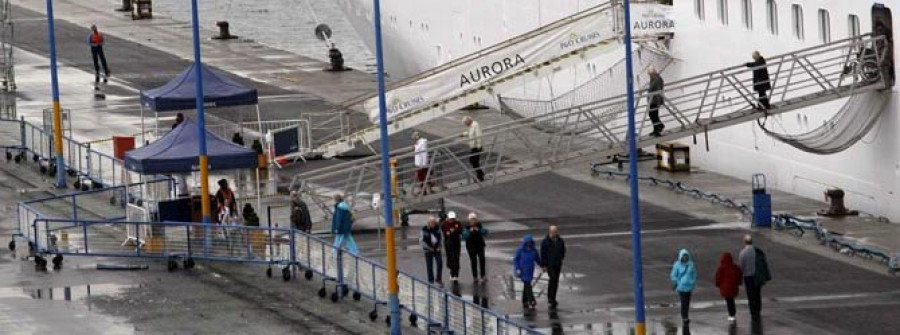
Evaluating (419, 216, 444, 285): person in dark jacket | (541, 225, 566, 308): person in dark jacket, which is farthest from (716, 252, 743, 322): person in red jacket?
(419, 216, 444, 285): person in dark jacket

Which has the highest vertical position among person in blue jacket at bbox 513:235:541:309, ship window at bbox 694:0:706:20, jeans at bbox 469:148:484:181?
ship window at bbox 694:0:706:20

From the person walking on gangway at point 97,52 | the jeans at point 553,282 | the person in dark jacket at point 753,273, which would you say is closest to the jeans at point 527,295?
the jeans at point 553,282

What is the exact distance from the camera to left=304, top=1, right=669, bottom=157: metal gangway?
50.2m

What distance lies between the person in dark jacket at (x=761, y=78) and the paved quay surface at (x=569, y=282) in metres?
1.99

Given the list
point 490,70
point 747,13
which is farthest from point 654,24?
point 747,13

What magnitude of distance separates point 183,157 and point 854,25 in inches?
448

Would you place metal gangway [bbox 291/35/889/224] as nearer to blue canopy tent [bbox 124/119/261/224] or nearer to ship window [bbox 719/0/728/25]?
blue canopy tent [bbox 124/119/261/224]

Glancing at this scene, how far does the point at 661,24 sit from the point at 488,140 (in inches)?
179

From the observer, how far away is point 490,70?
51.4 meters

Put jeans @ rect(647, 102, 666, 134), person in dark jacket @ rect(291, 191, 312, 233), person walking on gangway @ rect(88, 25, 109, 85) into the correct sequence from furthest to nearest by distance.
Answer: person walking on gangway @ rect(88, 25, 109, 85) < jeans @ rect(647, 102, 666, 134) < person in dark jacket @ rect(291, 191, 312, 233)

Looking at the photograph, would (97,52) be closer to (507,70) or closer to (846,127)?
(507,70)

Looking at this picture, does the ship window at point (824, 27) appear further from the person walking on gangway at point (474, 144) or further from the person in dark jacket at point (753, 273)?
the person in dark jacket at point (753, 273)

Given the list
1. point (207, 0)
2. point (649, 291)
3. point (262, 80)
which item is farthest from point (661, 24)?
point (207, 0)

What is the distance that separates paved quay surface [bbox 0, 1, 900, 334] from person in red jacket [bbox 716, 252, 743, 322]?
32 centimetres
